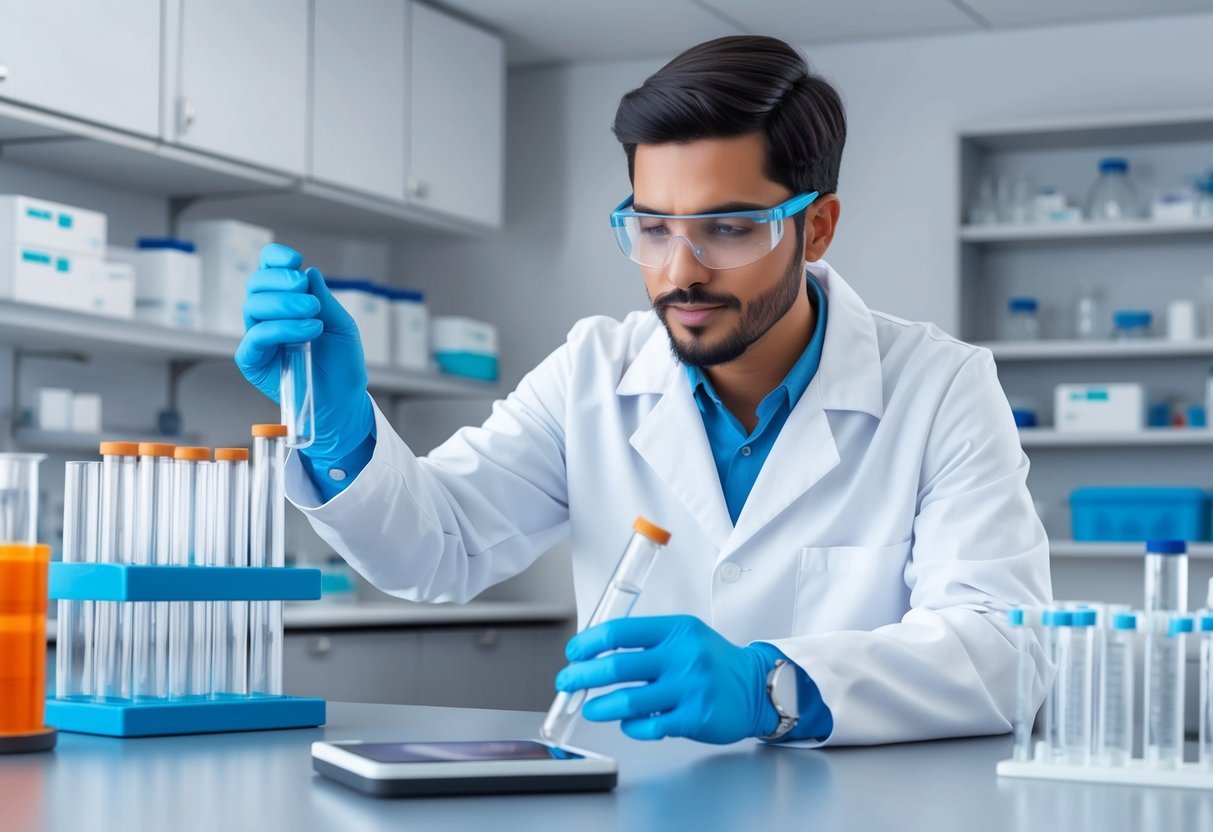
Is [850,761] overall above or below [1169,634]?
below

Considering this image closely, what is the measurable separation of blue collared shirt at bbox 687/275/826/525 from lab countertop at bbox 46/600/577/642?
1580 mm

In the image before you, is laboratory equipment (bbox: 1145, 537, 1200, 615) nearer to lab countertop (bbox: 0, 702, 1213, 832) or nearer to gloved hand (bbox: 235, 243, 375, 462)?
lab countertop (bbox: 0, 702, 1213, 832)

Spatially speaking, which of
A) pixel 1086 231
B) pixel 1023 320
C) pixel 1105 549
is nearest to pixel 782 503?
pixel 1105 549

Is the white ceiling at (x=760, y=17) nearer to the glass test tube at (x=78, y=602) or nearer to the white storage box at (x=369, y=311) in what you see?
the white storage box at (x=369, y=311)

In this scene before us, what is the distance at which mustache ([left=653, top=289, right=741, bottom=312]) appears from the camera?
166 cm

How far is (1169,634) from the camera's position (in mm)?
1084

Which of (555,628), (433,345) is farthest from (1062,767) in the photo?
(433,345)

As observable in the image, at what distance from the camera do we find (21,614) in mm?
1182

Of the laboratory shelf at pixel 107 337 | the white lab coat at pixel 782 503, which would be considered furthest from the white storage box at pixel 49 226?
the white lab coat at pixel 782 503

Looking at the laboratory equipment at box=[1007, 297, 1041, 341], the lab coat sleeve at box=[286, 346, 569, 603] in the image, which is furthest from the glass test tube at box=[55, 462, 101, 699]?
the laboratory equipment at box=[1007, 297, 1041, 341]

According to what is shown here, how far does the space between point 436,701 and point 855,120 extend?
2140mm

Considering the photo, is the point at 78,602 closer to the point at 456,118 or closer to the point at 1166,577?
the point at 1166,577

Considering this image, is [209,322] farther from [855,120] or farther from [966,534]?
[966,534]

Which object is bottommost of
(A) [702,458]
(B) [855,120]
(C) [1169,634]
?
(C) [1169,634]
